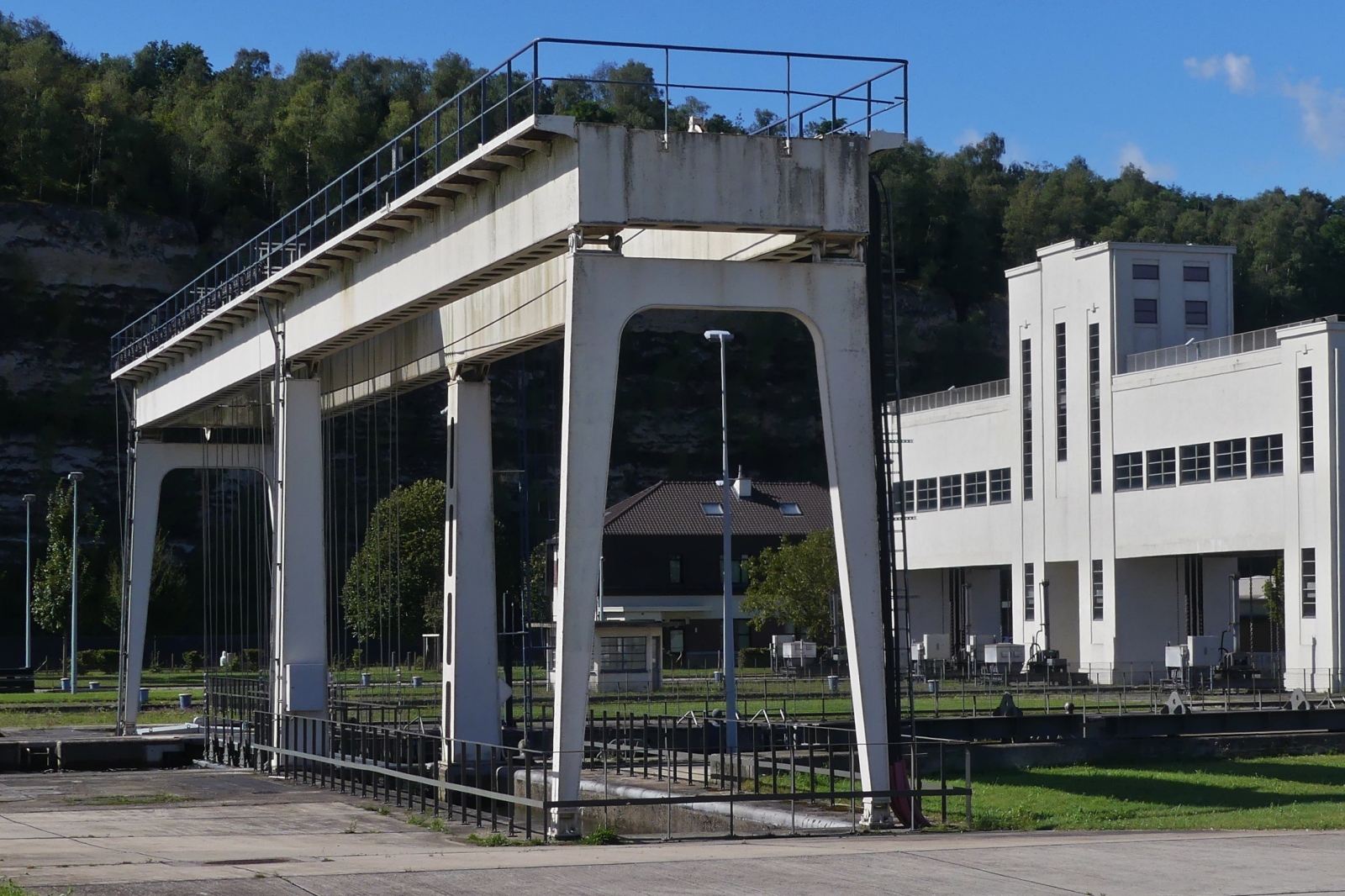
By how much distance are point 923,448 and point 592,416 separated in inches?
2202

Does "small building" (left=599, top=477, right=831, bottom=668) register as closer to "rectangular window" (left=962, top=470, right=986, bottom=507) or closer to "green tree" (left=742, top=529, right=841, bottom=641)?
"green tree" (left=742, top=529, right=841, bottom=641)

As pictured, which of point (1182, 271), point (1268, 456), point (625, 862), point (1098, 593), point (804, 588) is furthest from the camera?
point (804, 588)

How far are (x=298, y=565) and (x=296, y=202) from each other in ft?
337

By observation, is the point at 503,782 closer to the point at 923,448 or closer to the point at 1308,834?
the point at 1308,834

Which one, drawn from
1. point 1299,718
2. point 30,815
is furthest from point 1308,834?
point 1299,718

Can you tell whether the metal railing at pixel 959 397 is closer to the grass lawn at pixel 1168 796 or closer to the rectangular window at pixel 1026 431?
the rectangular window at pixel 1026 431

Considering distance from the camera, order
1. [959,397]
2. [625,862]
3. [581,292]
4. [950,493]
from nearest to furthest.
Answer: [625,862] → [581,292] → [959,397] → [950,493]

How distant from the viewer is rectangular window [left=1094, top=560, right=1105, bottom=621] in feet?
207

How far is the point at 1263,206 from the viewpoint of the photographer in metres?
152

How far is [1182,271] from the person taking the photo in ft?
211

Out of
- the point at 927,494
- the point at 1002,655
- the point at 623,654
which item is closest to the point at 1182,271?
the point at 927,494

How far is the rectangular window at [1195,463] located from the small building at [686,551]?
34231 millimetres

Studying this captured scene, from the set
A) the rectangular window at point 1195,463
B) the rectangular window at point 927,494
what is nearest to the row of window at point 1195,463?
the rectangular window at point 1195,463

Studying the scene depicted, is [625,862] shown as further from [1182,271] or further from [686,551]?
[686,551]
